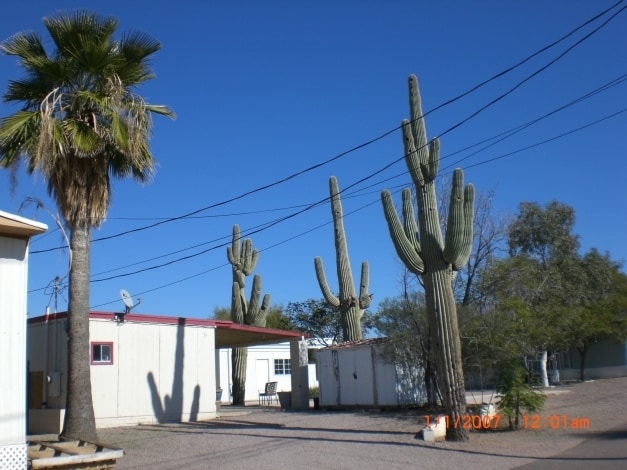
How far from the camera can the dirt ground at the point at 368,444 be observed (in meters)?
11.8

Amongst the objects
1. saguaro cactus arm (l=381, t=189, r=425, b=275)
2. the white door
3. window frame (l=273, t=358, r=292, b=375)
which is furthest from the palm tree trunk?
window frame (l=273, t=358, r=292, b=375)

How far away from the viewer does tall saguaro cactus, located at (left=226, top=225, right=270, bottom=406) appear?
2842 centimetres

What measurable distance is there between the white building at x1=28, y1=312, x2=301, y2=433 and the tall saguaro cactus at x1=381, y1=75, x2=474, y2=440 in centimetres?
907

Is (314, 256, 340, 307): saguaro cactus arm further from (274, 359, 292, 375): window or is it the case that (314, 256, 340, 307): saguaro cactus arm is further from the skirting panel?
the skirting panel

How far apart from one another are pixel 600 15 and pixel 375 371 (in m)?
13.3

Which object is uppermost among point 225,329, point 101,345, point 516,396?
point 225,329

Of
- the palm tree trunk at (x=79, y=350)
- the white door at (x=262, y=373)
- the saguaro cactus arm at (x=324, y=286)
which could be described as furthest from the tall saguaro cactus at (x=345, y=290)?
the white door at (x=262, y=373)

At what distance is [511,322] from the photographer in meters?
18.3

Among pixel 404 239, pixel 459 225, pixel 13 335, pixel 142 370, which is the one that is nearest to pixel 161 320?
pixel 142 370

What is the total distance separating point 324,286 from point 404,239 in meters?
11.1

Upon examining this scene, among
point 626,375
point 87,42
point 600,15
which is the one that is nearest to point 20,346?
point 87,42

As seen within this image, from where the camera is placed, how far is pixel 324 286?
26047 mm

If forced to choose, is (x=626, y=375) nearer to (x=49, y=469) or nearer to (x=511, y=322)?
(x=511, y=322)
